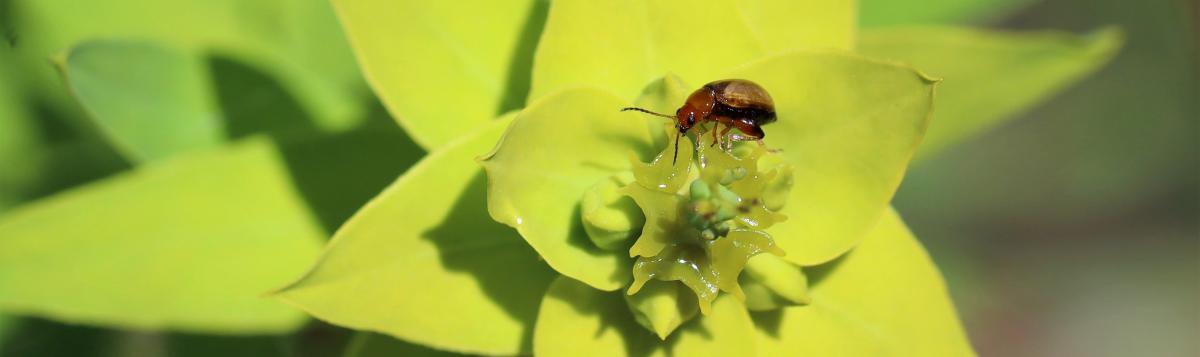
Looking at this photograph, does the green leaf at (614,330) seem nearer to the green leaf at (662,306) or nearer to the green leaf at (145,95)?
the green leaf at (662,306)

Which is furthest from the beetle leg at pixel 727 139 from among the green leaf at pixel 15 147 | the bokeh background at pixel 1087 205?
the bokeh background at pixel 1087 205

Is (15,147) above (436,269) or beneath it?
beneath

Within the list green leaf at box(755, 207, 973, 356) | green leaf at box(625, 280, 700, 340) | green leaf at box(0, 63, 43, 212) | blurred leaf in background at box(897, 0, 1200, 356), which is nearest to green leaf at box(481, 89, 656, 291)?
green leaf at box(625, 280, 700, 340)

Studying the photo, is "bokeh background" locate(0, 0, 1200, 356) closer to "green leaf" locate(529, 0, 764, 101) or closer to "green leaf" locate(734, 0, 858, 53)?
"green leaf" locate(734, 0, 858, 53)

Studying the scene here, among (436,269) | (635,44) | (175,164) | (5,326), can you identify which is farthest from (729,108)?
(5,326)

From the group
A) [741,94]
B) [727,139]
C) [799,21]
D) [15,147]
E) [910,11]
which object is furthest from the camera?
[910,11]

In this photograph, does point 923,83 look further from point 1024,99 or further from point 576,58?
point 1024,99

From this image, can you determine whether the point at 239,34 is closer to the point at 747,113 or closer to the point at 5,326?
the point at 5,326
